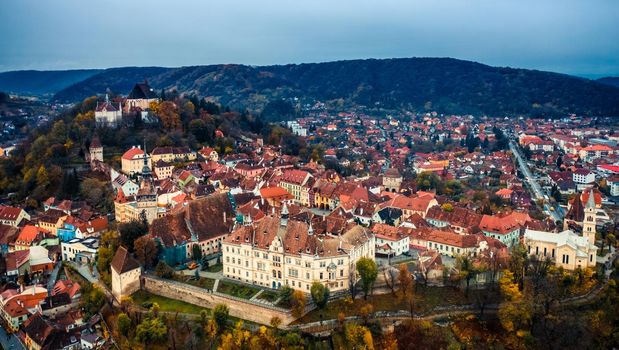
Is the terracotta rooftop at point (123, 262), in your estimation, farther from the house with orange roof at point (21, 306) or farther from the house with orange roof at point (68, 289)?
the house with orange roof at point (21, 306)

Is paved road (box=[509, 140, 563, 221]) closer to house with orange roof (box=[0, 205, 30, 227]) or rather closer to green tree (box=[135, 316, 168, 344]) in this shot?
green tree (box=[135, 316, 168, 344])

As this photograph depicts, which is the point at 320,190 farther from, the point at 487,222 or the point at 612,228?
the point at 612,228

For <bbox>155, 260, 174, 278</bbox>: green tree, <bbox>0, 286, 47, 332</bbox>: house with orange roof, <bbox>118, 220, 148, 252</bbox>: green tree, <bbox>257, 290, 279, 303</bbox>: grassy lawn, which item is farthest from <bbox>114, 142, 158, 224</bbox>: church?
<bbox>257, 290, 279, 303</bbox>: grassy lawn

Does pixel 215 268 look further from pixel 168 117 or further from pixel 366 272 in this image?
pixel 168 117

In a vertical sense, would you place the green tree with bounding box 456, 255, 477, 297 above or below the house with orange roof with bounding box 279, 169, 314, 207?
below

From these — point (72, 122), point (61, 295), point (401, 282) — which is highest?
point (72, 122)

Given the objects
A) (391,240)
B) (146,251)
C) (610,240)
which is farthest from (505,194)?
(146,251)

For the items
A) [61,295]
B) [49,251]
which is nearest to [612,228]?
[61,295]

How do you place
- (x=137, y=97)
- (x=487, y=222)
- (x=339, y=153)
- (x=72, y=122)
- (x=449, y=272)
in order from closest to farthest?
(x=449, y=272), (x=487, y=222), (x=72, y=122), (x=137, y=97), (x=339, y=153)
